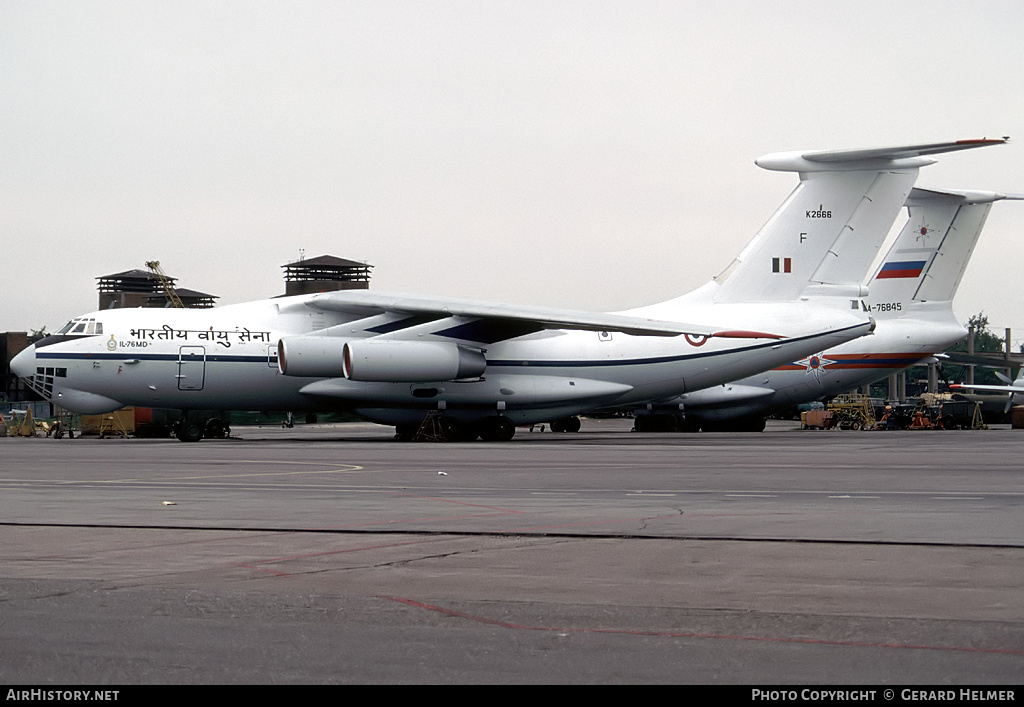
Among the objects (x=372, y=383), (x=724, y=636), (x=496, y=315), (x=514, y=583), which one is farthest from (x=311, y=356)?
(x=724, y=636)

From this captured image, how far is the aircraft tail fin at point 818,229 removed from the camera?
3862cm

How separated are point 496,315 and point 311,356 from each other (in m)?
5.11

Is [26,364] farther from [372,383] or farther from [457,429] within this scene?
[457,429]

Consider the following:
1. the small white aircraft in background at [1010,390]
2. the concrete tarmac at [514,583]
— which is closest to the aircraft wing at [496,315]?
the concrete tarmac at [514,583]

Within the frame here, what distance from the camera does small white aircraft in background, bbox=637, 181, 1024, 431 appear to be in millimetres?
43281

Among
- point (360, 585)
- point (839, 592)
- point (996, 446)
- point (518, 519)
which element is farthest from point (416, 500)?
point (996, 446)

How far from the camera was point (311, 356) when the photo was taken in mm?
33438

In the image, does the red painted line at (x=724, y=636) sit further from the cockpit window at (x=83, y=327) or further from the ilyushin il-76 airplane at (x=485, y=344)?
the cockpit window at (x=83, y=327)

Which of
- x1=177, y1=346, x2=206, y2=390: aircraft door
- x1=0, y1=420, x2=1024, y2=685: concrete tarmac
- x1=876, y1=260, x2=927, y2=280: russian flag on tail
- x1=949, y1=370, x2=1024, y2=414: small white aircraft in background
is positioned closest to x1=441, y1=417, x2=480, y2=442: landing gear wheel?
x1=177, y1=346, x2=206, y2=390: aircraft door

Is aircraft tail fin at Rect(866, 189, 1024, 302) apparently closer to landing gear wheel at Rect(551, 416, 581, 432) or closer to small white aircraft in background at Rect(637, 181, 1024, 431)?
small white aircraft in background at Rect(637, 181, 1024, 431)

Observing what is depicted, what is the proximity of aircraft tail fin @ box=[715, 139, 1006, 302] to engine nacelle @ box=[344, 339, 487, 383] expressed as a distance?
376 inches
